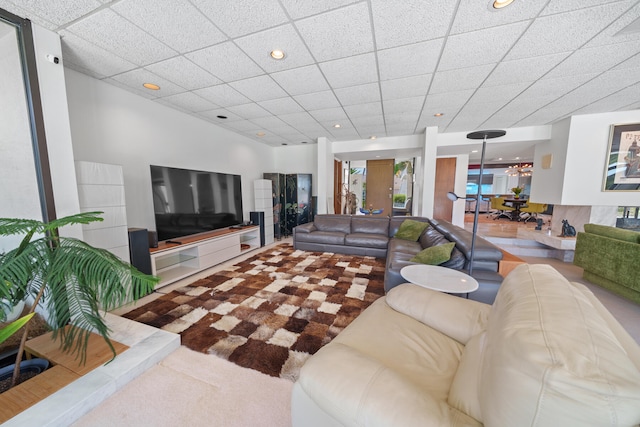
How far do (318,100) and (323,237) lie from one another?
232cm

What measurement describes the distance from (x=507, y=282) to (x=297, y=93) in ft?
9.47

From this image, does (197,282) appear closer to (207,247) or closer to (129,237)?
(207,247)

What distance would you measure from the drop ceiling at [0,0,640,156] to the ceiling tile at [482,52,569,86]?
18mm

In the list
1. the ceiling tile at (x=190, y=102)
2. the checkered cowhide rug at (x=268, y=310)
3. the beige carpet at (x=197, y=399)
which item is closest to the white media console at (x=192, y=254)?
the checkered cowhide rug at (x=268, y=310)

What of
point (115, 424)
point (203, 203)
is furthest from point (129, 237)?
point (115, 424)

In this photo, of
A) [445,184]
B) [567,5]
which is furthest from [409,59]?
[445,184]

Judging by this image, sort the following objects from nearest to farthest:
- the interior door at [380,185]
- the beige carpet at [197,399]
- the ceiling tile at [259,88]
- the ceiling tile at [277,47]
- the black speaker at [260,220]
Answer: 1. the beige carpet at [197,399]
2. the ceiling tile at [277,47]
3. the ceiling tile at [259,88]
4. the black speaker at [260,220]
5. the interior door at [380,185]

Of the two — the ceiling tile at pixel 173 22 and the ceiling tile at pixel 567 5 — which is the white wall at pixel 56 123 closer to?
the ceiling tile at pixel 173 22

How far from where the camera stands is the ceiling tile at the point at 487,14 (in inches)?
58.7

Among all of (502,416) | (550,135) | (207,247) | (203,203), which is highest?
(550,135)

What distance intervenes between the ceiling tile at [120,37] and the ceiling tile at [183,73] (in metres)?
0.08

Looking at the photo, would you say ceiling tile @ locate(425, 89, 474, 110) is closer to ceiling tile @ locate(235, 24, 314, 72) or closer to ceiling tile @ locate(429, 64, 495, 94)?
ceiling tile @ locate(429, 64, 495, 94)

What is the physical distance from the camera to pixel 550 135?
420 cm

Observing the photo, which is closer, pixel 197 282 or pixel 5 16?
pixel 5 16
